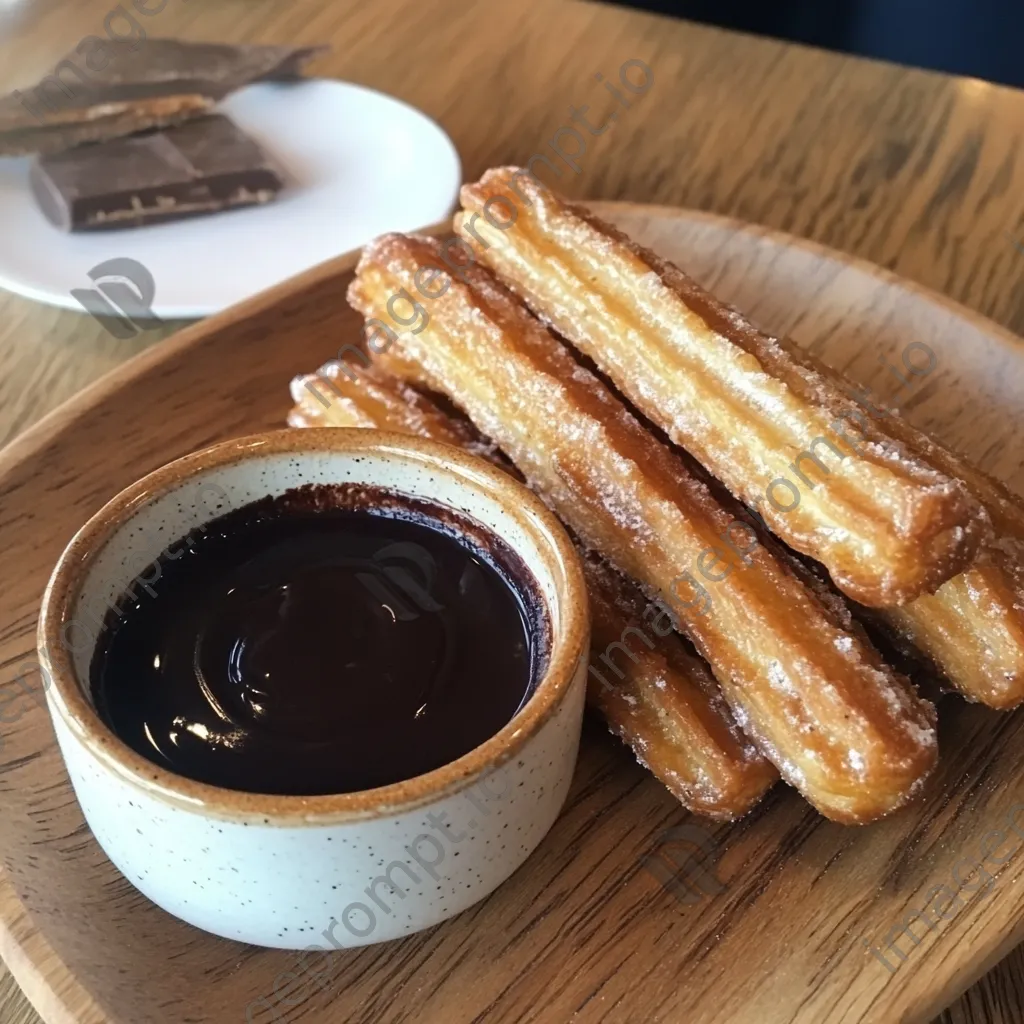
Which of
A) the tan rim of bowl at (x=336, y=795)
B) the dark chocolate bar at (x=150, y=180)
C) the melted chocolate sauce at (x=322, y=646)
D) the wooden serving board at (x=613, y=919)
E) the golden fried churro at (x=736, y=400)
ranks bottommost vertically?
the wooden serving board at (x=613, y=919)

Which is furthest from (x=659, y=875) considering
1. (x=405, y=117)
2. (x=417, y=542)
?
(x=405, y=117)

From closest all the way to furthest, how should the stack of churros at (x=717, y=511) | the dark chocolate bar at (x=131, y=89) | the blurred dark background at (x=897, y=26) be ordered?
the stack of churros at (x=717, y=511) < the dark chocolate bar at (x=131, y=89) < the blurred dark background at (x=897, y=26)

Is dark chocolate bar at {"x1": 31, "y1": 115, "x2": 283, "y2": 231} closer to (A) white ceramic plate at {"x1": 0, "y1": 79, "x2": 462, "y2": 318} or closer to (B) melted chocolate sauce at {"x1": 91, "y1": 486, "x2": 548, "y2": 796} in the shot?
(A) white ceramic plate at {"x1": 0, "y1": 79, "x2": 462, "y2": 318}

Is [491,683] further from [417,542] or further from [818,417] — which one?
[818,417]

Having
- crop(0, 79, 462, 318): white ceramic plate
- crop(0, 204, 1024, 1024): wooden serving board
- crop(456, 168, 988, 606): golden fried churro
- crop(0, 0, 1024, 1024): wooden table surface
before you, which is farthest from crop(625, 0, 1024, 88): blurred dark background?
crop(0, 204, 1024, 1024): wooden serving board

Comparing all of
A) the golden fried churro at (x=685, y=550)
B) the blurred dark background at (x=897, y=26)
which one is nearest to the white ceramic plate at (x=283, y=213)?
the golden fried churro at (x=685, y=550)

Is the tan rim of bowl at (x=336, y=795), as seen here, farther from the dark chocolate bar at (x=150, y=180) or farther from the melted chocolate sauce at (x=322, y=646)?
the dark chocolate bar at (x=150, y=180)
